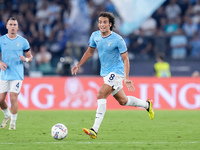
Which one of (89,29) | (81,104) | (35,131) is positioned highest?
(89,29)

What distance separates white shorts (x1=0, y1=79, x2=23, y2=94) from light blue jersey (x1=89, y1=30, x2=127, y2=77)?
223 cm

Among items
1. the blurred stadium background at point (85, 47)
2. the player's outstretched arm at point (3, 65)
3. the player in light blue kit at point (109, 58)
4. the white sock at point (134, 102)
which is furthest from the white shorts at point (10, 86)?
the blurred stadium background at point (85, 47)

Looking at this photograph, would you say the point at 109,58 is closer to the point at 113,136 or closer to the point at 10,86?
the point at 113,136

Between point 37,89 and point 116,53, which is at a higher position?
point 116,53

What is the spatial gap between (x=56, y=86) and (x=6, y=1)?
659 cm

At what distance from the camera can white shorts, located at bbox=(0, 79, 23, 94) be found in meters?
9.84

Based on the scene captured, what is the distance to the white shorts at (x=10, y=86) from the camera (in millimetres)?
9844

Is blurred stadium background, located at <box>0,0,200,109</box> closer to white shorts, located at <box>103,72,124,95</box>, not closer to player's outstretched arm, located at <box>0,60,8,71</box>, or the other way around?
player's outstretched arm, located at <box>0,60,8,71</box>

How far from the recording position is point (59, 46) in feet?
63.5

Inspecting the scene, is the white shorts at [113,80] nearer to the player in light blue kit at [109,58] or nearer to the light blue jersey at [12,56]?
the player in light blue kit at [109,58]

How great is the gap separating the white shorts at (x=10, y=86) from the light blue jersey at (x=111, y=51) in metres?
2.23

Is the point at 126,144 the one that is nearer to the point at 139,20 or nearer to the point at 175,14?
the point at 139,20

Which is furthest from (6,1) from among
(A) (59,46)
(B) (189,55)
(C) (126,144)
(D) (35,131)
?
(C) (126,144)

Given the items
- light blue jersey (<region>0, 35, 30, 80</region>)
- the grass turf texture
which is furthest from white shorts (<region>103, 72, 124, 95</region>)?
light blue jersey (<region>0, 35, 30, 80</region>)
